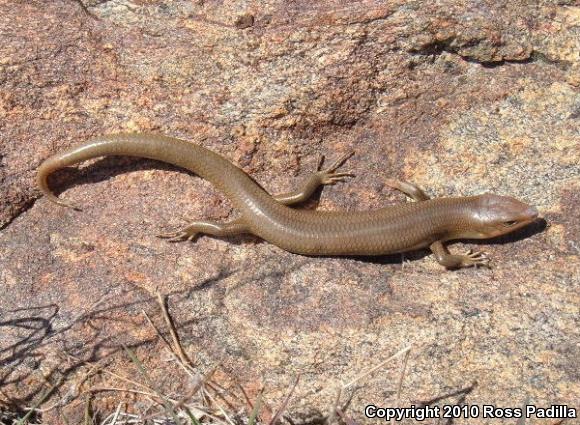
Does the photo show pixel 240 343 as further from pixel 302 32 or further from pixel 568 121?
pixel 568 121

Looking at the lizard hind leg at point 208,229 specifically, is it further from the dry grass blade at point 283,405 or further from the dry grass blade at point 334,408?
the dry grass blade at point 334,408

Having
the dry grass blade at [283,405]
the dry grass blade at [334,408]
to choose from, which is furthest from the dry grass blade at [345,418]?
the dry grass blade at [283,405]

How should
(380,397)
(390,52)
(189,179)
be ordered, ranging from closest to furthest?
1. (380,397)
2. (390,52)
3. (189,179)

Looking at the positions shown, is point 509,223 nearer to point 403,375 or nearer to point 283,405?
point 403,375

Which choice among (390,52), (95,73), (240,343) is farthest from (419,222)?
(95,73)

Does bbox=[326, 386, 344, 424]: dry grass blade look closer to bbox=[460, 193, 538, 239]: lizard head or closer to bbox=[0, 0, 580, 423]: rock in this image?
bbox=[0, 0, 580, 423]: rock

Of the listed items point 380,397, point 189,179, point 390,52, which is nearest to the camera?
point 380,397

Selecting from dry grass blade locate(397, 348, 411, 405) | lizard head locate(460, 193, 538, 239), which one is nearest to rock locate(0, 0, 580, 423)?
dry grass blade locate(397, 348, 411, 405)

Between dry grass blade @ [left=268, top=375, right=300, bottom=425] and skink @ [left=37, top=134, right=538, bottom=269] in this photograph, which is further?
skink @ [left=37, top=134, right=538, bottom=269]

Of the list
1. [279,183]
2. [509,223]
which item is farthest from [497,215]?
[279,183]
